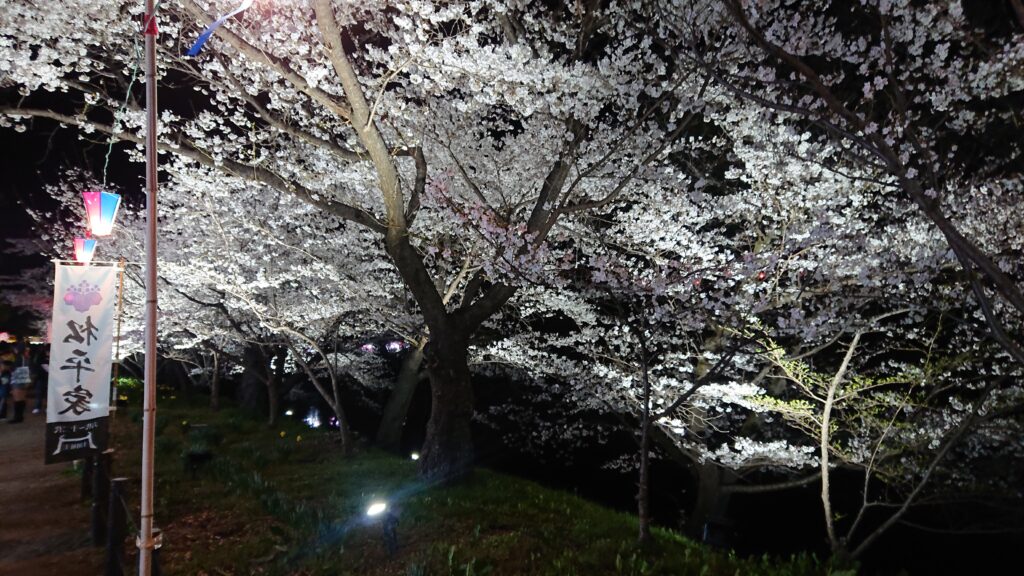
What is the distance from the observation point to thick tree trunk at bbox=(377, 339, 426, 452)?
13.5 m

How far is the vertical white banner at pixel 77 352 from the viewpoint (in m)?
5.13

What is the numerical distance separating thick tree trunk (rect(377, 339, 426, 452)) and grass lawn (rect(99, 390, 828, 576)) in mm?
2964

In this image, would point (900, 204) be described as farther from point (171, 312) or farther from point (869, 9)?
point (171, 312)

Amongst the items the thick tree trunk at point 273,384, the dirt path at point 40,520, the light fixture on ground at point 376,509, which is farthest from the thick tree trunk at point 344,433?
the light fixture on ground at point 376,509

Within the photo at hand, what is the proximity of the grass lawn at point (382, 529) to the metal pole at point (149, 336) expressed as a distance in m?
1.92

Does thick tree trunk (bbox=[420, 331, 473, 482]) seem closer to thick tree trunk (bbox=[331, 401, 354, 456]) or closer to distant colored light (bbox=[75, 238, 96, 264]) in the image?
thick tree trunk (bbox=[331, 401, 354, 456])

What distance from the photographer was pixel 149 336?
4176 millimetres

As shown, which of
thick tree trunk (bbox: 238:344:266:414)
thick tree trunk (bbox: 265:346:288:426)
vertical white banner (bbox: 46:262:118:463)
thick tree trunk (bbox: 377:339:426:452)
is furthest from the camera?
thick tree trunk (bbox: 238:344:266:414)

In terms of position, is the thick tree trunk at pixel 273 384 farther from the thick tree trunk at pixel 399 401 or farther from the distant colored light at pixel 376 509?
the distant colored light at pixel 376 509

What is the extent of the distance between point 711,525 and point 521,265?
24.6ft

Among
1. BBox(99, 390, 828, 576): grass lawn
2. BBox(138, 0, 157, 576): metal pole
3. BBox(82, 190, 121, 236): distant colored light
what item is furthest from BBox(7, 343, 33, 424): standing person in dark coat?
BBox(138, 0, 157, 576): metal pole

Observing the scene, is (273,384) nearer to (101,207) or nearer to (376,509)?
(101,207)

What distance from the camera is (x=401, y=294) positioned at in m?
13.5

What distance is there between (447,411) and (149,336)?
476 centimetres
